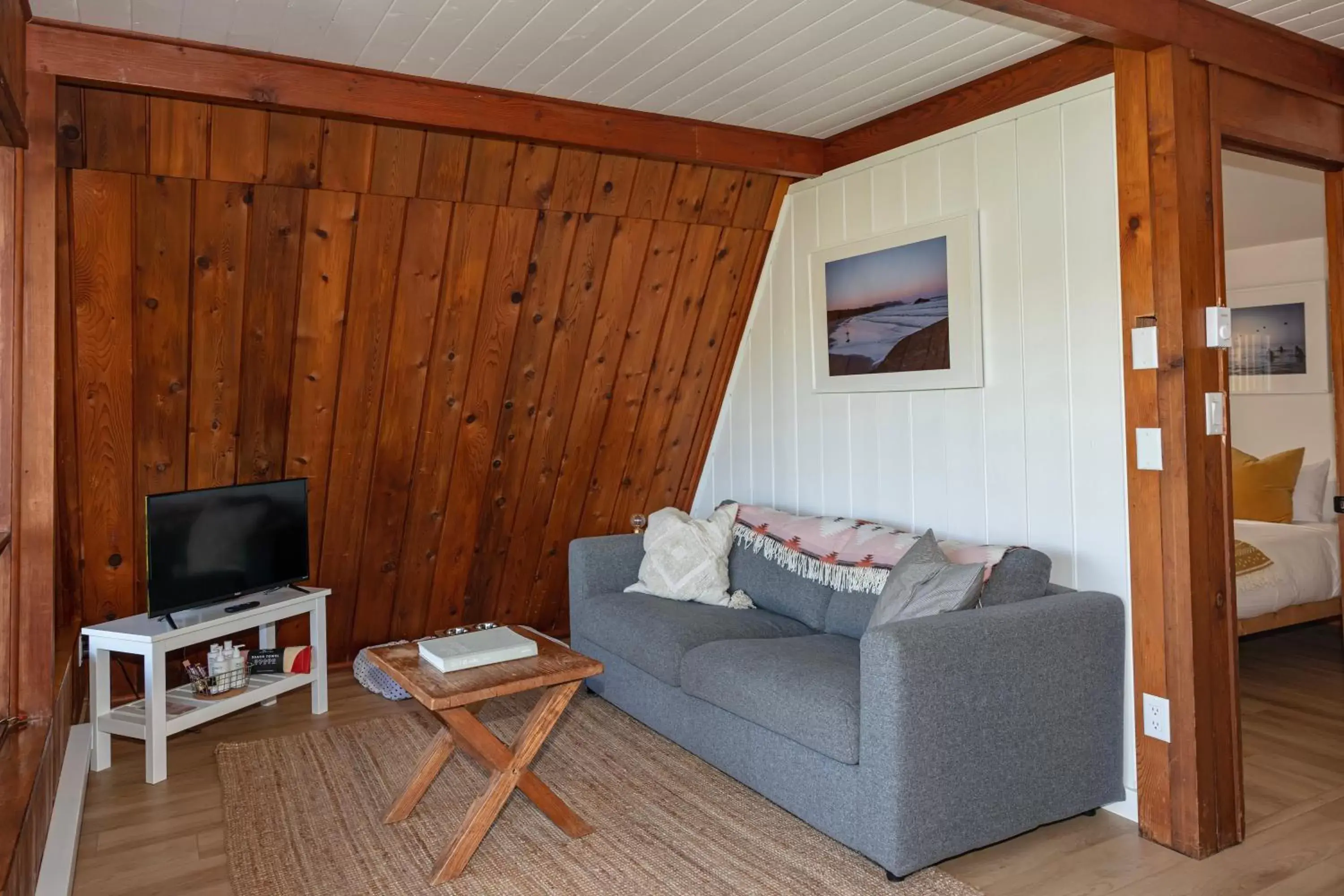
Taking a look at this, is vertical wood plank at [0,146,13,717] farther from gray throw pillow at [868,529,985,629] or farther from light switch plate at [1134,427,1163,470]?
light switch plate at [1134,427,1163,470]

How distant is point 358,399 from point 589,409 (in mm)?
1026

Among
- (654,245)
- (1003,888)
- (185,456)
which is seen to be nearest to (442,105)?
(654,245)

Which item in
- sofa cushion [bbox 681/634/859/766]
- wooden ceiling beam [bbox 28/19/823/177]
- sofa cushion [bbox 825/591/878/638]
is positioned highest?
wooden ceiling beam [bbox 28/19/823/177]

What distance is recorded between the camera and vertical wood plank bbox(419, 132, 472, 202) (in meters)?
3.39

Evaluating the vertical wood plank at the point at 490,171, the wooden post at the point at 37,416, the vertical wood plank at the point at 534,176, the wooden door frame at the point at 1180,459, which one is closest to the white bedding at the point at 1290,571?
the wooden door frame at the point at 1180,459

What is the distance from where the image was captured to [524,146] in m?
3.54

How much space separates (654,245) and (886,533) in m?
1.54

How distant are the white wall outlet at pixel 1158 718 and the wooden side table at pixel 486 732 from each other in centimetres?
152

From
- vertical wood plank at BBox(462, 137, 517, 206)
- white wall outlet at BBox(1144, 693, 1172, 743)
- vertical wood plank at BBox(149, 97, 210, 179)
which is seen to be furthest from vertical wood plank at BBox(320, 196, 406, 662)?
white wall outlet at BBox(1144, 693, 1172, 743)

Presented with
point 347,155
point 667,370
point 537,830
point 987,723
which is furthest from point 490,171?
point 987,723

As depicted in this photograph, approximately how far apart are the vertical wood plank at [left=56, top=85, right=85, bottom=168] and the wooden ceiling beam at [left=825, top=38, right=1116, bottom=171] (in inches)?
105

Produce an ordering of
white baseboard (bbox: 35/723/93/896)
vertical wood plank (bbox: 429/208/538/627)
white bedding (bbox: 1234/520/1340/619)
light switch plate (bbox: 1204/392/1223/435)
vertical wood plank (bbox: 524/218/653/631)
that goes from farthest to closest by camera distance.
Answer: white bedding (bbox: 1234/520/1340/619) < vertical wood plank (bbox: 524/218/653/631) < vertical wood plank (bbox: 429/208/538/627) < light switch plate (bbox: 1204/392/1223/435) < white baseboard (bbox: 35/723/93/896)

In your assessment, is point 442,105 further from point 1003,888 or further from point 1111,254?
point 1003,888

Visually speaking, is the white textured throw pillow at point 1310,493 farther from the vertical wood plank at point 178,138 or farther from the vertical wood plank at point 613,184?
the vertical wood plank at point 178,138
